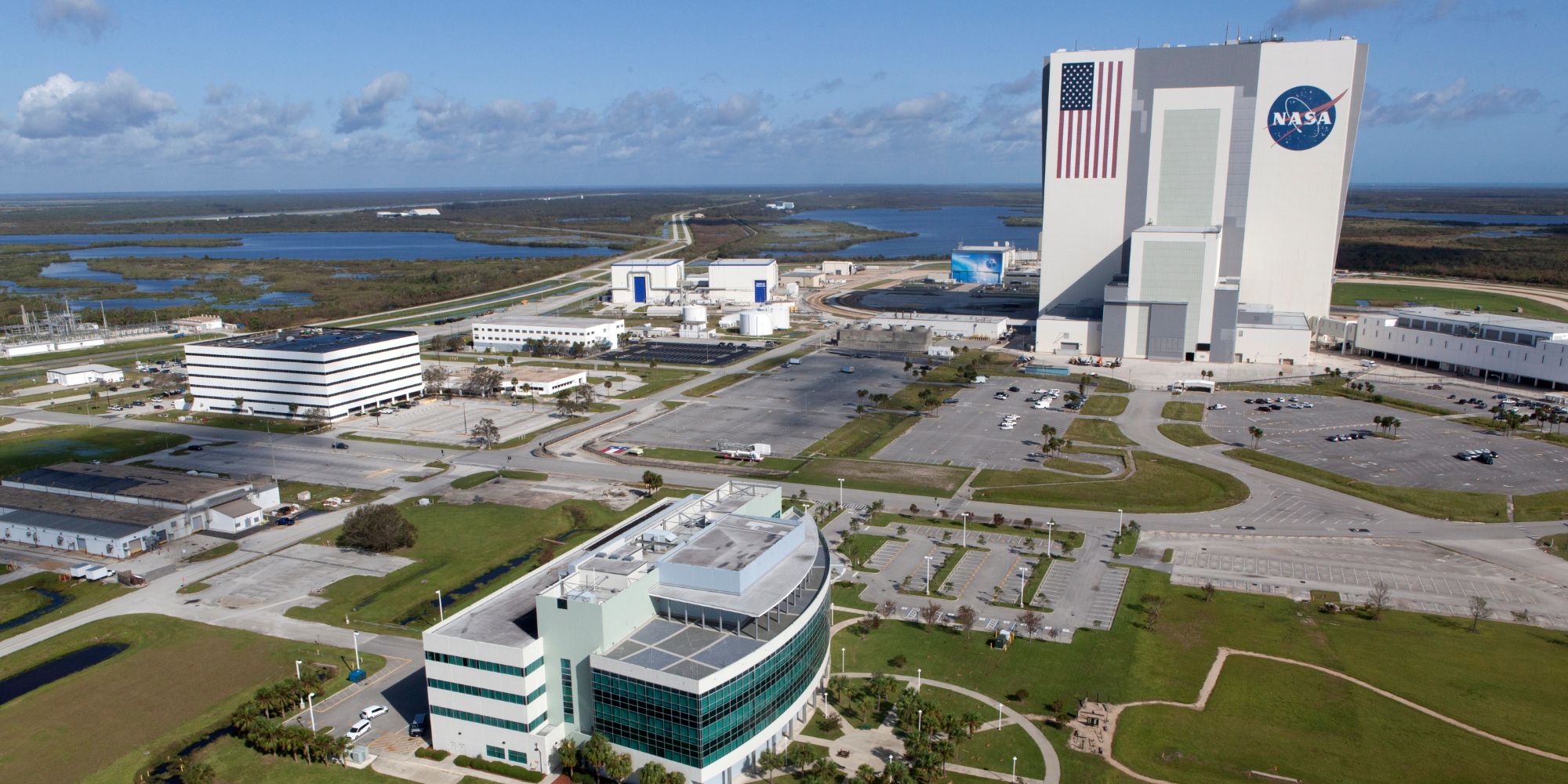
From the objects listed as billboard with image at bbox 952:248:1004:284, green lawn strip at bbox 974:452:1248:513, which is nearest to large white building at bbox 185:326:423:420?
green lawn strip at bbox 974:452:1248:513

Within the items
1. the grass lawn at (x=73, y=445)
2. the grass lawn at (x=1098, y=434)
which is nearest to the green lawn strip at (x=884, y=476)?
the grass lawn at (x=1098, y=434)

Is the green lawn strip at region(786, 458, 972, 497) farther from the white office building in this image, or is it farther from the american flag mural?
the white office building

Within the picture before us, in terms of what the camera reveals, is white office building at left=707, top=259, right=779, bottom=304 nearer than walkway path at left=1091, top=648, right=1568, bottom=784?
No

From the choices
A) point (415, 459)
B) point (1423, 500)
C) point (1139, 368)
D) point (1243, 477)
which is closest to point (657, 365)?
point (415, 459)

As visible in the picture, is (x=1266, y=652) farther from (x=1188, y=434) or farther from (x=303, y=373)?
(x=303, y=373)

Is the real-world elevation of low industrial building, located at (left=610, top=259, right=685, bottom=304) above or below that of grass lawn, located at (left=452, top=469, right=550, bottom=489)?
above
